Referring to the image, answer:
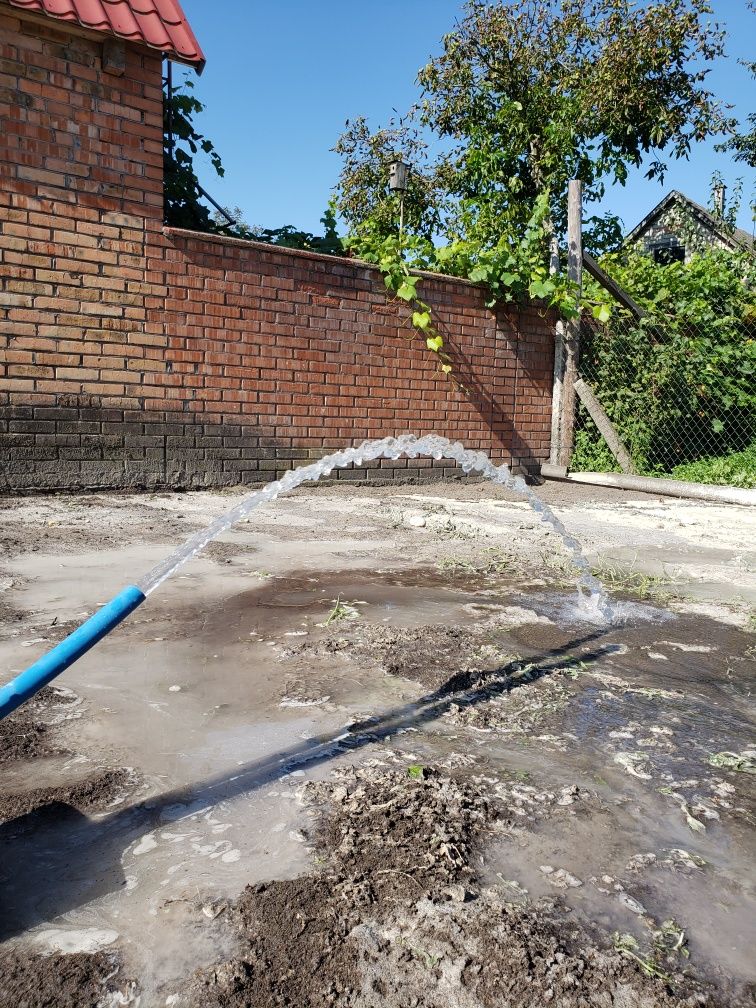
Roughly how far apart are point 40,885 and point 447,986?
72 centimetres

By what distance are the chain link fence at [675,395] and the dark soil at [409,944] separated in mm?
7064

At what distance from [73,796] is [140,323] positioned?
15.8 feet

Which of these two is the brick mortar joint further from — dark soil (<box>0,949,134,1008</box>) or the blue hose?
dark soil (<box>0,949,134,1008</box>)

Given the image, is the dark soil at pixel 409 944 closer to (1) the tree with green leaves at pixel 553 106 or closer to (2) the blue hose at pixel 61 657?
(2) the blue hose at pixel 61 657

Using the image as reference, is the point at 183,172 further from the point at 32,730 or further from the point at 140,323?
the point at 32,730

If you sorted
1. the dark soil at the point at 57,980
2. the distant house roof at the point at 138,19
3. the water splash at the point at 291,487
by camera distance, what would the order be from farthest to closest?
1. the distant house roof at the point at 138,19
2. the water splash at the point at 291,487
3. the dark soil at the point at 57,980

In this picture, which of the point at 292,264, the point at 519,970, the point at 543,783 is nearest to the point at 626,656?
the point at 543,783

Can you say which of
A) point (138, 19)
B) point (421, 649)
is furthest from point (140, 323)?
point (421, 649)

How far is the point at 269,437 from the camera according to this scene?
21.3ft

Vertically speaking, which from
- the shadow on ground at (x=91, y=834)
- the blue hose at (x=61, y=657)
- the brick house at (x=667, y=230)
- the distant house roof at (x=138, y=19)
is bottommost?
the shadow on ground at (x=91, y=834)

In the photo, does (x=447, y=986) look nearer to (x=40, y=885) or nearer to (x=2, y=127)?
(x=40, y=885)

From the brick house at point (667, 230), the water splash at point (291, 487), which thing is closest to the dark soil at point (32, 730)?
the water splash at point (291, 487)

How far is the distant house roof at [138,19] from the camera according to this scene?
16.7 feet

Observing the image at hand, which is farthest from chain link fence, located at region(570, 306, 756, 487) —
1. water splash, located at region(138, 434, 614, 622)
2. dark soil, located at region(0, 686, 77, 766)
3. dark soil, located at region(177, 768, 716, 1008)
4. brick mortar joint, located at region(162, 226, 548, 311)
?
dark soil, located at region(177, 768, 716, 1008)
